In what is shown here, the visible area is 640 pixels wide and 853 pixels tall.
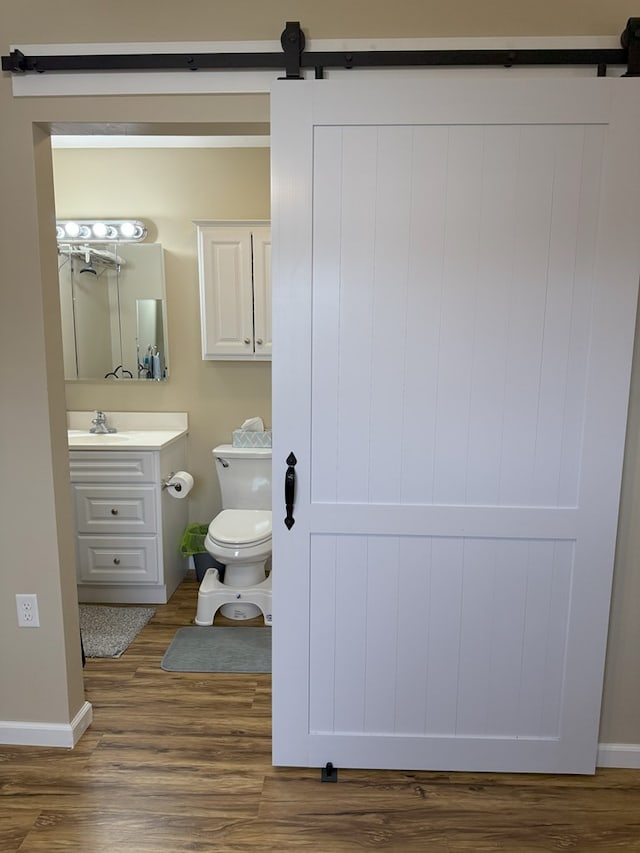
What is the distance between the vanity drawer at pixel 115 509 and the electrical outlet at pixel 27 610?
3.45ft

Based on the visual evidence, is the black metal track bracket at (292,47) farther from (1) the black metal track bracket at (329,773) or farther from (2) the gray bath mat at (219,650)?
(2) the gray bath mat at (219,650)

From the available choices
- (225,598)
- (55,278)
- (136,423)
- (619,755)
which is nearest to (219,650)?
(225,598)

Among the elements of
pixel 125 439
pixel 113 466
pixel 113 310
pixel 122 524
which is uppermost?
pixel 113 310

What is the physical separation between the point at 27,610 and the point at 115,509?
1.07 metres

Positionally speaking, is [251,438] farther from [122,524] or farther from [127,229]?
[127,229]

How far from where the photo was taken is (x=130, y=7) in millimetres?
1646

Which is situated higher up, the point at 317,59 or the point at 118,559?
the point at 317,59

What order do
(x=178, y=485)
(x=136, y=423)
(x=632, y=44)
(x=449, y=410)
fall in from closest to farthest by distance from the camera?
(x=632, y=44) < (x=449, y=410) < (x=178, y=485) < (x=136, y=423)

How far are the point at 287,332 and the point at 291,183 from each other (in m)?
0.41

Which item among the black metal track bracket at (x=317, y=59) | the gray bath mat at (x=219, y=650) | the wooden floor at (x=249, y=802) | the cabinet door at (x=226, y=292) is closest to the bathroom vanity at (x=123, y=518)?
the gray bath mat at (x=219, y=650)

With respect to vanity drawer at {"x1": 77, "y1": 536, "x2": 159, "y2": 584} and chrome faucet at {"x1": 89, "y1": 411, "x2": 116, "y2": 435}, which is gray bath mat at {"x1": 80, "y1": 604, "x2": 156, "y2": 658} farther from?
chrome faucet at {"x1": 89, "y1": 411, "x2": 116, "y2": 435}

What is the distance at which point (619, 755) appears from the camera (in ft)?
6.18

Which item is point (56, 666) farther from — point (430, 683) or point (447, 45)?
point (447, 45)

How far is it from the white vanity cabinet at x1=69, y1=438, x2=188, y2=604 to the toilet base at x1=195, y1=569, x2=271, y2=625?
0.32m
